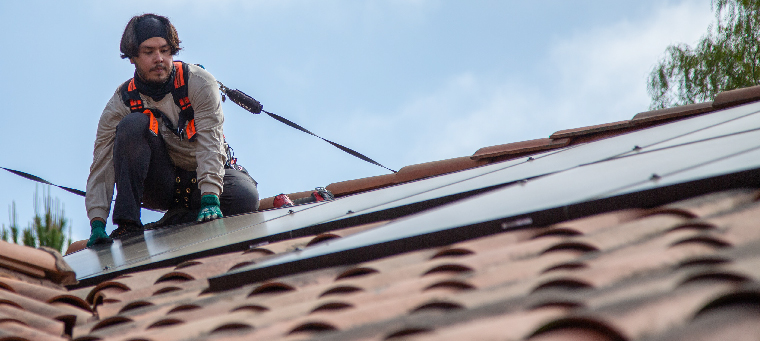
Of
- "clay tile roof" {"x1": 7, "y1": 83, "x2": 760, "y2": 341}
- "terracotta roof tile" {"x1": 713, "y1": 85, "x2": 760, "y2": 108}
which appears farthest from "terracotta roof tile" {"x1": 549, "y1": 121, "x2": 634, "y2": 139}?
"clay tile roof" {"x1": 7, "y1": 83, "x2": 760, "y2": 341}

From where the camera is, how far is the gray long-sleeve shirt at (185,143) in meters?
4.88

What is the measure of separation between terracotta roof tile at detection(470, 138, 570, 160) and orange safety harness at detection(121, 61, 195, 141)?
2239 millimetres

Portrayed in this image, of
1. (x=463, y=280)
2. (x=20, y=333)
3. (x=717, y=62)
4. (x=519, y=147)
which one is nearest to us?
(x=463, y=280)

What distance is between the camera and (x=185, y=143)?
5109 mm

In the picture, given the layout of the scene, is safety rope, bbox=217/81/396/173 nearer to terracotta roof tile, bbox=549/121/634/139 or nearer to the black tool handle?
the black tool handle

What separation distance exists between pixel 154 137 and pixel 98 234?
70cm

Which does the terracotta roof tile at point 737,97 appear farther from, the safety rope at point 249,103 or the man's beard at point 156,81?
the man's beard at point 156,81

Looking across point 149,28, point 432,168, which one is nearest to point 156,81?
point 149,28

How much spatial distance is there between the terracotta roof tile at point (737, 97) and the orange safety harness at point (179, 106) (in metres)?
3.34

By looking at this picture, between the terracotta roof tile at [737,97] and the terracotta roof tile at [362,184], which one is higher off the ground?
the terracotta roof tile at [362,184]

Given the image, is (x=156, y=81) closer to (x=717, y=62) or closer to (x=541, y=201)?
(x=541, y=201)

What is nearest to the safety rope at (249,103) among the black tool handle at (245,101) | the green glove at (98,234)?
the black tool handle at (245,101)

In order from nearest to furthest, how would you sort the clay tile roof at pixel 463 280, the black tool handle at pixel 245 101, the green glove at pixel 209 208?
the clay tile roof at pixel 463 280
the green glove at pixel 209 208
the black tool handle at pixel 245 101

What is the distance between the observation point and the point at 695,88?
17.2m
